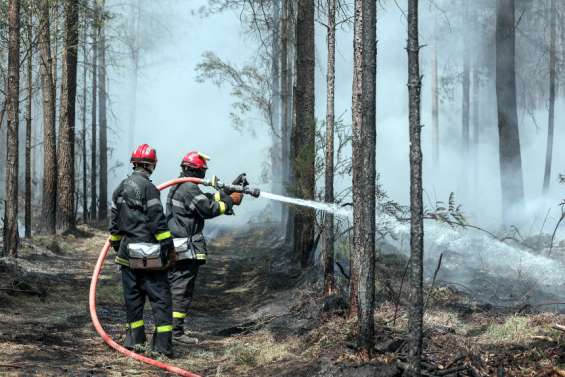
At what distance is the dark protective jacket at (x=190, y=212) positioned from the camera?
754 cm

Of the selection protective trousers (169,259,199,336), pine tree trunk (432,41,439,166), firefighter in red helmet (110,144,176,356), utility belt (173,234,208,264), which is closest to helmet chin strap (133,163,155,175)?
firefighter in red helmet (110,144,176,356)

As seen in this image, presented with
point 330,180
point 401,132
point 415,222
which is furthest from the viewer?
point 401,132

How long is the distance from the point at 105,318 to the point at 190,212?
6.05ft

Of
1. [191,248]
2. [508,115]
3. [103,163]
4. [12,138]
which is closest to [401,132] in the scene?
[103,163]

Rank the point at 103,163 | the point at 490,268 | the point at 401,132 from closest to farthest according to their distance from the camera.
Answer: the point at 490,268
the point at 103,163
the point at 401,132

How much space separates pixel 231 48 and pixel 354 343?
46984 mm

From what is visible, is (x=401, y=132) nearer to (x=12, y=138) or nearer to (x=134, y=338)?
(x=12, y=138)

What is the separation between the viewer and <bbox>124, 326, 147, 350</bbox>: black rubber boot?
6.61 metres

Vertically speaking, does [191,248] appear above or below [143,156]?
below

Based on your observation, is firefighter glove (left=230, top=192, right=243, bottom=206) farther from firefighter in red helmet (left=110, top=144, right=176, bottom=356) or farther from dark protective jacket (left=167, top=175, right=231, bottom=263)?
firefighter in red helmet (left=110, top=144, right=176, bottom=356)

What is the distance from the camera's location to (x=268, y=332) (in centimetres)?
755

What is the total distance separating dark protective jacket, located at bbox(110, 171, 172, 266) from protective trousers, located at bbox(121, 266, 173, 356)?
208mm

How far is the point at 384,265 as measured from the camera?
10523 mm

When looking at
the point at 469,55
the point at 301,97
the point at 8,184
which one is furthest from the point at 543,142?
the point at 8,184
